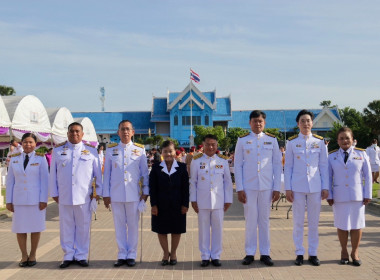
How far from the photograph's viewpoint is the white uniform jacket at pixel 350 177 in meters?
5.70

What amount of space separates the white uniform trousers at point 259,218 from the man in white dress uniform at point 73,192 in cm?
223

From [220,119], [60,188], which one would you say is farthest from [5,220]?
[220,119]

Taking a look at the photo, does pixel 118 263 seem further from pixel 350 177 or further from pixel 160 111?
pixel 160 111

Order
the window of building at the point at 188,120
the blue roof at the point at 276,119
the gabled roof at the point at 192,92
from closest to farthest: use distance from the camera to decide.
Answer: the gabled roof at the point at 192,92
the window of building at the point at 188,120
the blue roof at the point at 276,119

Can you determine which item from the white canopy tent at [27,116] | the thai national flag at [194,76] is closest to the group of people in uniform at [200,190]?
the white canopy tent at [27,116]

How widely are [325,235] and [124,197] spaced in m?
4.26

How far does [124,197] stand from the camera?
573 cm

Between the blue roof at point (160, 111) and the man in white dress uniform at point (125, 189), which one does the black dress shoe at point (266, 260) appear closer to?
the man in white dress uniform at point (125, 189)

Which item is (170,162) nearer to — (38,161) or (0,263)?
(38,161)

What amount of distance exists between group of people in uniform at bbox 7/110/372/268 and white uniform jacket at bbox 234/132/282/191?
0.01m

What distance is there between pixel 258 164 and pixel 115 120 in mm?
63690

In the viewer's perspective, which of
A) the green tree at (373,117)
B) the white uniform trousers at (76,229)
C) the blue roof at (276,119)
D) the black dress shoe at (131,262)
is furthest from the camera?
the blue roof at (276,119)

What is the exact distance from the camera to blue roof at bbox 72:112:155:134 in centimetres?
6631

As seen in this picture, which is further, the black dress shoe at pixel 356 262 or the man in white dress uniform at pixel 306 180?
the man in white dress uniform at pixel 306 180
